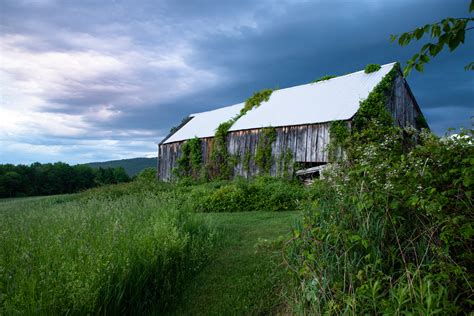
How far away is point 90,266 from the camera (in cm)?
448

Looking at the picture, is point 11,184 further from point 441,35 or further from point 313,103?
point 441,35

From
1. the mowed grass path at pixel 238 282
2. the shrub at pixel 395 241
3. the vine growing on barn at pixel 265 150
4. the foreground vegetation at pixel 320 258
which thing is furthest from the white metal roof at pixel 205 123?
the shrub at pixel 395 241

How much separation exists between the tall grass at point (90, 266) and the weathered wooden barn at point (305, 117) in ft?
34.3

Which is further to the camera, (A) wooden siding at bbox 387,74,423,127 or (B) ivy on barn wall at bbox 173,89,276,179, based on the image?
(B) ivy on barn wall at bbox 173,89,276,179

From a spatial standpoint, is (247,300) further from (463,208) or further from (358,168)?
(463,208)

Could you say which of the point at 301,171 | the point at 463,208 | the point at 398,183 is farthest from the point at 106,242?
the point at 301,171

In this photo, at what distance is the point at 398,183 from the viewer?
4.53 metres

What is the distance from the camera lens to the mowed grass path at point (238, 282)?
16.5 feet

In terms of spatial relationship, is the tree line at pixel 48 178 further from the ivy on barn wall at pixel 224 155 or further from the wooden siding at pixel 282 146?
the wooden siding at pixel 282 146

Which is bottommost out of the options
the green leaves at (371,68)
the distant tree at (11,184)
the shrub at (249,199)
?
the distant tree at (11,184)

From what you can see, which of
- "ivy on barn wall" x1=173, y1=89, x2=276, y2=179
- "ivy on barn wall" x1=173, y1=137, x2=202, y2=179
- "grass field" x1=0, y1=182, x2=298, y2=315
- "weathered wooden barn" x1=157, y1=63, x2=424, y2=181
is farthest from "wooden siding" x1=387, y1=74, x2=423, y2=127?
"grass field" x1=0, y1=182, x2=298, y2=315

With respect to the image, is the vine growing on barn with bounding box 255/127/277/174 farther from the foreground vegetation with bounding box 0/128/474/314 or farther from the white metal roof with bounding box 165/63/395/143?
the foreground vegetation with bounding box 0/128/474/314

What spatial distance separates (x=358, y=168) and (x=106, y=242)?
148 inches

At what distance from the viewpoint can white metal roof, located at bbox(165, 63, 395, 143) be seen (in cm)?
1728
